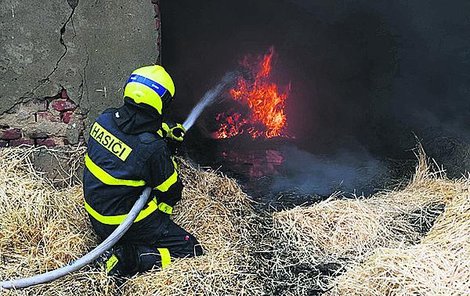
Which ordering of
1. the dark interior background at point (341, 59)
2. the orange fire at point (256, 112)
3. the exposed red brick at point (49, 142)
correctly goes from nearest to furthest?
the exposed red brick at point (49, 142) < the orange fire at point (256, 112) < the dark interior background at point (341, 59)

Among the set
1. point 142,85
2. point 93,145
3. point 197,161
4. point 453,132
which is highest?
point 142,85

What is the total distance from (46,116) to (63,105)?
0.18 metres

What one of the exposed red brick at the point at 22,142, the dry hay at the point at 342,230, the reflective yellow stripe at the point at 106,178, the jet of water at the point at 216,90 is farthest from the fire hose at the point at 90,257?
the jet of water at the point at 216,90

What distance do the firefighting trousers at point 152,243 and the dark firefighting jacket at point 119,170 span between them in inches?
4.4

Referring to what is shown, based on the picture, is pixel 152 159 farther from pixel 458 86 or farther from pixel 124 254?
pixel 458 86

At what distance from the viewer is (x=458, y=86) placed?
23.2 feet

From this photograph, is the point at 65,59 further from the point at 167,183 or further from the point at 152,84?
the point at 167,183

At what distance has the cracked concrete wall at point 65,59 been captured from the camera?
182 inches

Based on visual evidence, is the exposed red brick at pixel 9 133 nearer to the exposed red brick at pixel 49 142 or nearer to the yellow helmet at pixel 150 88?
the exposed red brick at pixel 49 142

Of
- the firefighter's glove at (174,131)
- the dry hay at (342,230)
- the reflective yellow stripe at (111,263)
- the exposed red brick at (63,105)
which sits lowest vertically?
the reflective yellow stripe at (111,263)

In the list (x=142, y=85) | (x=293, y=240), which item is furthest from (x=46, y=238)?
(x=293, y=240)

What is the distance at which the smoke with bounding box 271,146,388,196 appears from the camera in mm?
5703

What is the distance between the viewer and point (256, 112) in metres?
7.13

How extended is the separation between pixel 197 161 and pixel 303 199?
1283 millimetres
